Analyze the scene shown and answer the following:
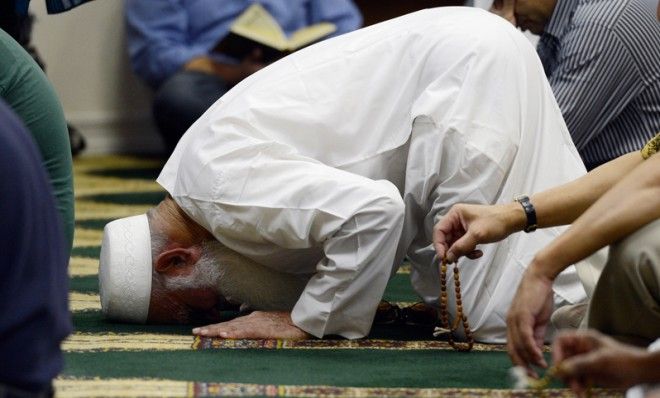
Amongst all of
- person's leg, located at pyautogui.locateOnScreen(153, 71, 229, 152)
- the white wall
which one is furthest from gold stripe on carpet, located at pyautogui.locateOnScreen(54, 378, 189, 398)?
the white wall

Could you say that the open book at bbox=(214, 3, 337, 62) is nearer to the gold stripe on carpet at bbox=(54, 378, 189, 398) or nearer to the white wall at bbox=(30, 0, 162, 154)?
the white wall at bbox=(30, 0, 162, 154)

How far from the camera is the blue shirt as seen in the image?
20.4 feet

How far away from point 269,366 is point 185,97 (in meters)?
3.47

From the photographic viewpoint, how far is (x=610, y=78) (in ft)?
11.9

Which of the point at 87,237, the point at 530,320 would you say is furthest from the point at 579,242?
the point at 87,237

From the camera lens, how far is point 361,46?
123 inches

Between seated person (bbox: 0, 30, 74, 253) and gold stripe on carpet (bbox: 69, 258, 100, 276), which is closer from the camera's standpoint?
seated person (bbox: 0, 30, 74, 253)

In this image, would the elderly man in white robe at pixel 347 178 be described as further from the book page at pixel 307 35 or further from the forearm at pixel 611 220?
the book page at pixel 307 35

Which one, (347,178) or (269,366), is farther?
(347,178)

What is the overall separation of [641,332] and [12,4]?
238 cm

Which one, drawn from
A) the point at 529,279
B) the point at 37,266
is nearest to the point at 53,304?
the point at 37,266

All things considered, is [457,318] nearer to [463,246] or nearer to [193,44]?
[463,246]

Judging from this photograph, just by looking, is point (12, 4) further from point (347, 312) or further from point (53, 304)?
point (53, 304)

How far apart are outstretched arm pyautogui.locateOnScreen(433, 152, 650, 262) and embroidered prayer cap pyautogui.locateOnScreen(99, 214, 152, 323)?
0.89 m
